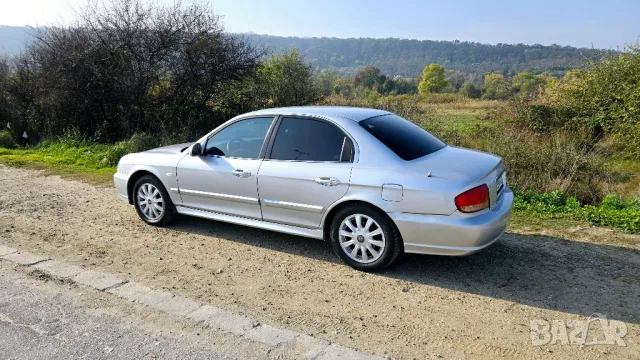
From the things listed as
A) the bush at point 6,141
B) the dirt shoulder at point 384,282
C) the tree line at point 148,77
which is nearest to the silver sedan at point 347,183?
the dirt shoulder at point 384,282

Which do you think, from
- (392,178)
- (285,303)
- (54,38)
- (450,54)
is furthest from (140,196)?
(450,54)

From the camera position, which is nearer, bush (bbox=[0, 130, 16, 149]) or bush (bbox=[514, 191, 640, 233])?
bush (bbox=[514, 191, 640, 233])

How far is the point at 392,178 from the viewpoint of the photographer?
4.50 m

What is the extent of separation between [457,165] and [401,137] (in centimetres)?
70

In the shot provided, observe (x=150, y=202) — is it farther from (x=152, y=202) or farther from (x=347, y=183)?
(x=347, y=183)

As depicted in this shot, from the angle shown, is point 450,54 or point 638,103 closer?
point 638,103

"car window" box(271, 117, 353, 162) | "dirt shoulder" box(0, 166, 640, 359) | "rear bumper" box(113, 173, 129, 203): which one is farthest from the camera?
"rear bumper" box(113, 173, 129, 203)

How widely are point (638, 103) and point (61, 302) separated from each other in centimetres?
1567

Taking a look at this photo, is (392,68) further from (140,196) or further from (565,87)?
(140,196)

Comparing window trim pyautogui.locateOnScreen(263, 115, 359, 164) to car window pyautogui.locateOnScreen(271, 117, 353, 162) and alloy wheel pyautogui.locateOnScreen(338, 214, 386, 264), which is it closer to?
car window pyautogui.locateOnScreen(271, 117, 353, 162)

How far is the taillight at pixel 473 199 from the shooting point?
4262 mm

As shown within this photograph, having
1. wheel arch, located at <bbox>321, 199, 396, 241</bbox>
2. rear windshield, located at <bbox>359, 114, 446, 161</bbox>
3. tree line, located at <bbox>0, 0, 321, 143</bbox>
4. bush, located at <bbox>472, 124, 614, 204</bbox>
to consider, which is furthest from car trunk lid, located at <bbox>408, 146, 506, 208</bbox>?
tree line, located at <bbox>0, 0, 321, 143</bbox>

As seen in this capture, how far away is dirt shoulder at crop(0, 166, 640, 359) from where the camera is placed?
3596mm

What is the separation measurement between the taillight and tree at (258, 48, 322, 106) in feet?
39.4
